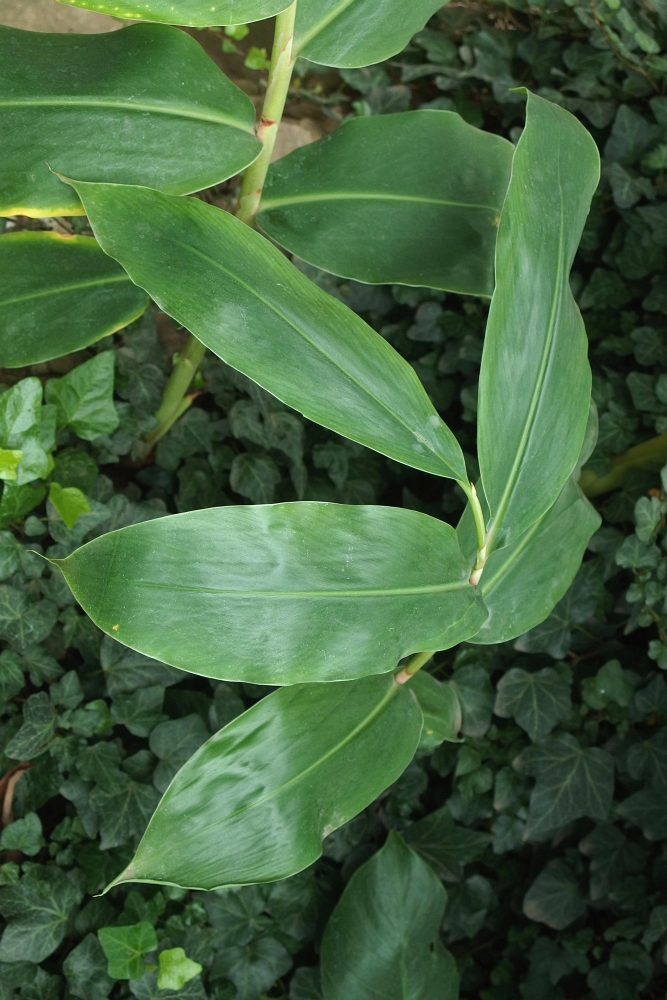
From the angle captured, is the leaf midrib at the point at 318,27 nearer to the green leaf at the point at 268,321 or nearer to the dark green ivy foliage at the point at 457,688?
the green leaf at the point at 268,321

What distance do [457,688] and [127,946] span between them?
0.51m

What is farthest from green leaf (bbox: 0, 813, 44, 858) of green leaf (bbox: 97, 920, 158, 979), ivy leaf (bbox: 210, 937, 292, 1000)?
ivy leaf (bbox: 210, 937, 292, 1000)

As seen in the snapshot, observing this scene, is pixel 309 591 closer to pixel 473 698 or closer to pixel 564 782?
pixel 473 698

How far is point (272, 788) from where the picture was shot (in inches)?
29.5

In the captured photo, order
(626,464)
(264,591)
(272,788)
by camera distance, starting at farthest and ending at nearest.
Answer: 1. (626,464)
2. (272,788)
3. (264,591)

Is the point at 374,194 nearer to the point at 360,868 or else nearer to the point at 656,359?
the point at 656,359

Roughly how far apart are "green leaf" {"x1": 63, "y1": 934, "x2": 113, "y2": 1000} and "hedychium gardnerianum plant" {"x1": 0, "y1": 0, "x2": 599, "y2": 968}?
311 millimetres

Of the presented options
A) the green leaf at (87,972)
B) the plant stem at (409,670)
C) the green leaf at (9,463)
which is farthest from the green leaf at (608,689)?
the green leaf at (9,463)

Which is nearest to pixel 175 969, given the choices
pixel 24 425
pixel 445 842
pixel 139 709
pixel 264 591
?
pixel 139 709

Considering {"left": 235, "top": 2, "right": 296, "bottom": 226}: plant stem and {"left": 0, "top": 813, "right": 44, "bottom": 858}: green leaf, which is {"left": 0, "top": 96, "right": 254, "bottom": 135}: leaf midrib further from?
{"left": 0, "top": 813, "right": 44, "bottom": 858}: green leaf

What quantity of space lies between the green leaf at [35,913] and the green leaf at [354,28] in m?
0.95

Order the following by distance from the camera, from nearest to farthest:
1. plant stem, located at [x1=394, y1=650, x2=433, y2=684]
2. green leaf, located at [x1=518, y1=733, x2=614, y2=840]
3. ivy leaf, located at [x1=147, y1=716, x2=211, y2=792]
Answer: plant stem, located at [x1=394, y1=650, x2=433, y2=684], ivy leaf, located at [x1=147, y1=716, x2=211, y2=792], green leaf, located at [x1=518, y1=733, x2=614, y2=840]

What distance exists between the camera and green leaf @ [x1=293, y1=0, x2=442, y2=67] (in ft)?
2.73

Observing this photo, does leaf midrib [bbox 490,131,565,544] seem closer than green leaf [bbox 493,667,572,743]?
Yes
